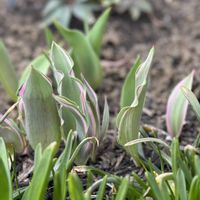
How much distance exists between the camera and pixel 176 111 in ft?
6.36

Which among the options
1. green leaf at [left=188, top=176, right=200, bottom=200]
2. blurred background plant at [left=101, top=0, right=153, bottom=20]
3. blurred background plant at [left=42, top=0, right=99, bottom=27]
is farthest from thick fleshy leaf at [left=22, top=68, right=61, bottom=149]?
blurred background plant at [left=101, top=0, right=153, bottom=20]

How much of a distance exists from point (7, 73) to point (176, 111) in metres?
0.62

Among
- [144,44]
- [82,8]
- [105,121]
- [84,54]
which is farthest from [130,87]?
[82,8]

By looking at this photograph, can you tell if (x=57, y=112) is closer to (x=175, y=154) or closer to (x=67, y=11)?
(x=175, y=154)

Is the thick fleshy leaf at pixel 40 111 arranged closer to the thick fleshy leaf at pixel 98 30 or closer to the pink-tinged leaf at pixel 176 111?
the pink-tinged leaf at pixel 176 111

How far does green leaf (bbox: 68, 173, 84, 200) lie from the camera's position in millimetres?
1334

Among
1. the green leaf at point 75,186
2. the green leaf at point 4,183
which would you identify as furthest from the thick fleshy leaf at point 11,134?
the green leaf at point 75,186

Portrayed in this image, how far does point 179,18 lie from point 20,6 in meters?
0.84

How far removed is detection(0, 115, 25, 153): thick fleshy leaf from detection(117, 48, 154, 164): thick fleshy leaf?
34 centimetres

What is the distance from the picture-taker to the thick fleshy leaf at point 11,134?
179 cm

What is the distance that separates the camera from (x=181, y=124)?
1.95 metres

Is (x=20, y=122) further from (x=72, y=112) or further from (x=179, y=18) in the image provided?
(x=179, y=18)

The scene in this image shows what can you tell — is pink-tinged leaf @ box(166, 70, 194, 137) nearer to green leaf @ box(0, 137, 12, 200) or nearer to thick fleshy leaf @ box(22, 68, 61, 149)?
thick fleshy leaf @ box(22, 68, 61, 149)

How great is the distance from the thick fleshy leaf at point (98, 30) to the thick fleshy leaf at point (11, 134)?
1.84 ft
